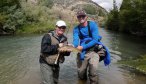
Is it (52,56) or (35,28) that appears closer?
(52,56)

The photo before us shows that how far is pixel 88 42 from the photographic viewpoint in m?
10.0

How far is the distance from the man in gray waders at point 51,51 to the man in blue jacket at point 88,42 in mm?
1153

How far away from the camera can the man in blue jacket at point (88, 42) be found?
9.66m

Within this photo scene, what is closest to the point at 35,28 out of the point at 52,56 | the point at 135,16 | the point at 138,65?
the point at 135,16

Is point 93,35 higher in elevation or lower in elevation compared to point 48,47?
higher

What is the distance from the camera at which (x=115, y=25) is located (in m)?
59.7

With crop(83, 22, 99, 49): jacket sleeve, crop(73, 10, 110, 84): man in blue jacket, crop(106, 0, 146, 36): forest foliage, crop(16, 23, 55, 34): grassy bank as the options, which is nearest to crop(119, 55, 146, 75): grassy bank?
crop(73, 10, 110, 84): man in blue jacket

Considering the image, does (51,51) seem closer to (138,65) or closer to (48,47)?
(48,47)

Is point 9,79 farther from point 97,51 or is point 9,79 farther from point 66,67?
point 97,51

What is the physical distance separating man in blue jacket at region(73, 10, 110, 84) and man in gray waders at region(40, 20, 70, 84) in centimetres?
115

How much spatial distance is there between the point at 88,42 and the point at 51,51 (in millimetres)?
2059

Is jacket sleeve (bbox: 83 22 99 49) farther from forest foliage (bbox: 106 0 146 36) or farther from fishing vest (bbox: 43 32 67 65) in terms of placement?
forest foliage (bbox: 106 0 146 36)

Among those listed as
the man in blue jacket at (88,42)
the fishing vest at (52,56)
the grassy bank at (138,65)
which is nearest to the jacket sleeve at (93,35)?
the man in blue jacket at (88,42)

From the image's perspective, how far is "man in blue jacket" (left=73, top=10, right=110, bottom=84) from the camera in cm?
966
